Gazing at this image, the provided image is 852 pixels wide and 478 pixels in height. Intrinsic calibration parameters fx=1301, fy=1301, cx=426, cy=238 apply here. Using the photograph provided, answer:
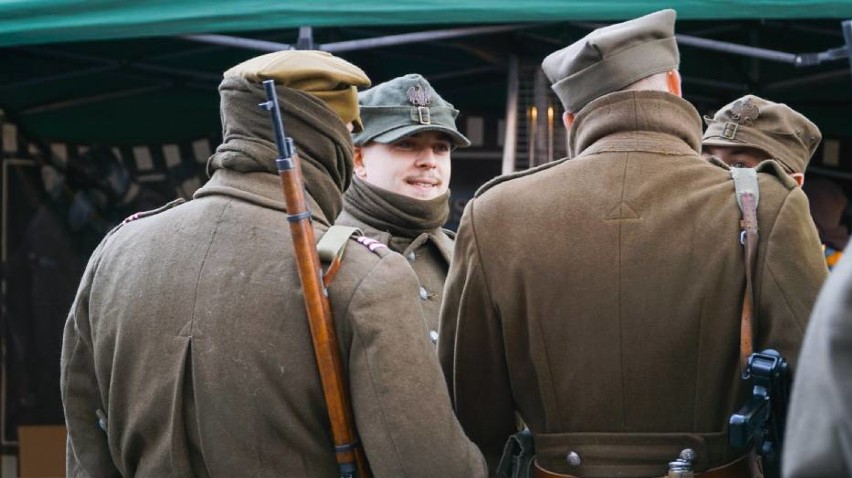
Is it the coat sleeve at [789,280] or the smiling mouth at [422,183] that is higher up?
the coat sleeve at [789,280]

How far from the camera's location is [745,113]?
4.02 m

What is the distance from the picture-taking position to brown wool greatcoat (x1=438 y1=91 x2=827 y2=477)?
2660 mm

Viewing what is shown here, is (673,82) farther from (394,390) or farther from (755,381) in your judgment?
(394,390)

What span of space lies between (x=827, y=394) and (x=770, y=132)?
283 centimetres

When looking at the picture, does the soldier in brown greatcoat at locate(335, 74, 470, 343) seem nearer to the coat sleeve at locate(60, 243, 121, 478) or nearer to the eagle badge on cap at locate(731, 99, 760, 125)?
the eagle badge on cap at locate(731, 99, 760, 125)

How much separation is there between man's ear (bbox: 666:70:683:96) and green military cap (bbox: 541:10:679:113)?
14 millimetres

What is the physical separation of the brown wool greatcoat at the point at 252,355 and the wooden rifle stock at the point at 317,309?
0.11 feet

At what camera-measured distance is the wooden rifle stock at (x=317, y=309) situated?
2543 mm

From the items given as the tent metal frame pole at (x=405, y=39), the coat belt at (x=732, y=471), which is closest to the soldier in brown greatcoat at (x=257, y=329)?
the coat belt at (x=732, y=471)

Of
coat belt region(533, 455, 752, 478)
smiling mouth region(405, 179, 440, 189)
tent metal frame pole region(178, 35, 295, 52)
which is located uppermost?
tent metal frame pole region(178, 35, 295, 52)

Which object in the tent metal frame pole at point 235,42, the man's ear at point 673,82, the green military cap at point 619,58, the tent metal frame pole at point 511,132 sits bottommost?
the tent metal frame pole at point 511,132

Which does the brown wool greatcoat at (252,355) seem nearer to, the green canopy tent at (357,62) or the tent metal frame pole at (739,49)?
the green canopy tent at (357,62)

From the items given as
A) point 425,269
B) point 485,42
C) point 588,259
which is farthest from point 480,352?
point 485,42

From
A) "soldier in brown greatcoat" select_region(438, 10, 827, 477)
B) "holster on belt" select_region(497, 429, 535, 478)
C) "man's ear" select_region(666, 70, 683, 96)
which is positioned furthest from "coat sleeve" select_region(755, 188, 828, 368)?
"holster on belt" select_region(497, 429, 535, 478)
